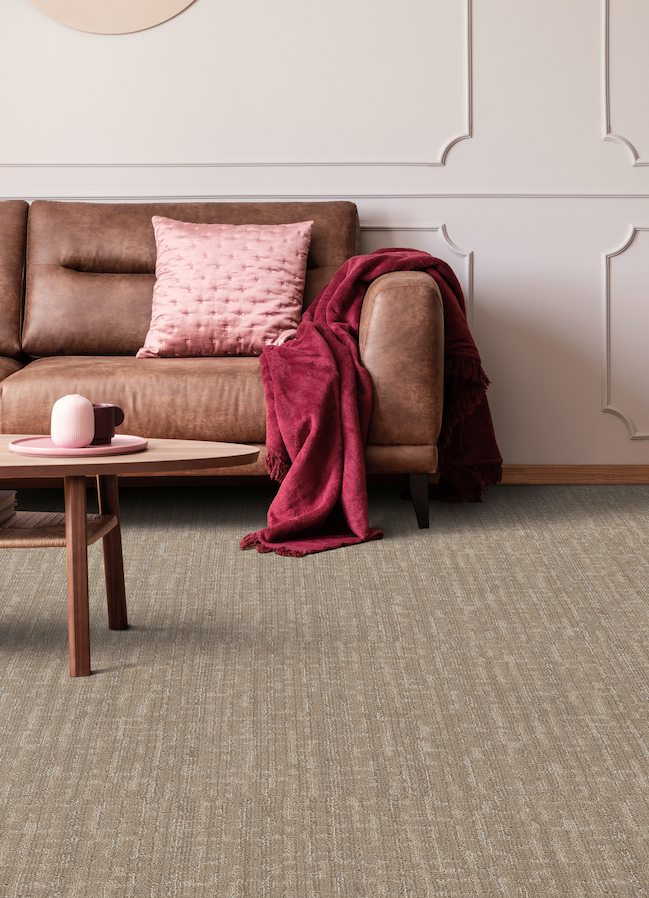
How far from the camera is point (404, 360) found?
7.34ft

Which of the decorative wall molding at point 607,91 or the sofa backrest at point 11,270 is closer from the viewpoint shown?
the sofa backrest at point 11,270

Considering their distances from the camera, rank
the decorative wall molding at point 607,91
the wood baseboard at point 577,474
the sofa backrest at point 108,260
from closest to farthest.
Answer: the sofa backrest at point 108,260 < the decorative wall molding at point 607,91 < the wood baseboard at point 577,474

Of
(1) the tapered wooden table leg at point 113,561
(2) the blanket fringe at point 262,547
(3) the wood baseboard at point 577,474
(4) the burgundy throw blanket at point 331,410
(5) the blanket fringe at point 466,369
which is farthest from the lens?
(3) the wood baseboard at point 577,474

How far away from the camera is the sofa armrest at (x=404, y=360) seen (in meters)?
2.24

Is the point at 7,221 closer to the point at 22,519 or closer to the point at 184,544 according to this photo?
the point at 184,544

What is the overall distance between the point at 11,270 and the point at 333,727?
2.14 m

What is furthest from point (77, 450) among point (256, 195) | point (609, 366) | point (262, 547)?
point (609, 366)

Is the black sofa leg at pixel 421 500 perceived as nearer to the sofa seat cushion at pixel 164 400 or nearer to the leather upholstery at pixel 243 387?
the leather upholstery at pixel 243 387

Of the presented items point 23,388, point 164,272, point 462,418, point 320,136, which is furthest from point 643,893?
point 320,136

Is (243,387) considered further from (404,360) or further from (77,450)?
(77,450)

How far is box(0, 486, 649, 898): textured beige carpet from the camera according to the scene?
92 centimetres

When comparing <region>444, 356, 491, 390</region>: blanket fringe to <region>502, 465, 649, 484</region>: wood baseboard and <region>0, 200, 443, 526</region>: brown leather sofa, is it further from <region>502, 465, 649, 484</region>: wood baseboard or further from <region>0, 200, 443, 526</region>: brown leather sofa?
<region>502, 465, 649, 484</region>: wood baseboard

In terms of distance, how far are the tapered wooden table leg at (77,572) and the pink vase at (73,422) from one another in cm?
7

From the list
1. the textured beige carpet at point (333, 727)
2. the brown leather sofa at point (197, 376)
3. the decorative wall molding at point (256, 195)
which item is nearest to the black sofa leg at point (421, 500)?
the brown leather sofa at point (197, 376)
